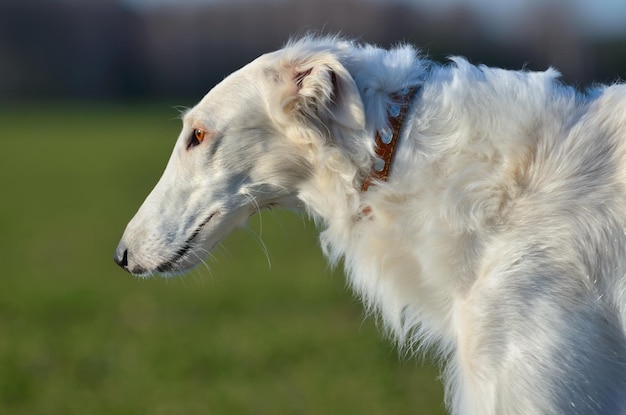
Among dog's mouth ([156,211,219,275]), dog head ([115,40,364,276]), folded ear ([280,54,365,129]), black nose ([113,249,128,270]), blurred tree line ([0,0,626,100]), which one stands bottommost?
blurred tree line ([0,0,626,100])

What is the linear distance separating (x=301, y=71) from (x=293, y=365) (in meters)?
4.71

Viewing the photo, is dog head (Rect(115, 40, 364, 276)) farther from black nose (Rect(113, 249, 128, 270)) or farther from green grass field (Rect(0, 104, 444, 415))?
green grass field (Rect(0, 104, 444, 415))

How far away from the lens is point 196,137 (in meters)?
4.55

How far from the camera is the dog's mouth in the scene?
454 centimetres

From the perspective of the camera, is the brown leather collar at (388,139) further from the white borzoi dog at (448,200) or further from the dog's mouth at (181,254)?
the dog's mouth at (181,254)

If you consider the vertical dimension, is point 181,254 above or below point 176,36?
above

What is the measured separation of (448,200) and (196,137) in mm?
1241

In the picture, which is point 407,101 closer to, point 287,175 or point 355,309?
point 287,175

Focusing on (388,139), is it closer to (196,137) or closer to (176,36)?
(196,137)

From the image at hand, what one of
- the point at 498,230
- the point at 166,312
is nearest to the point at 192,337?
the point at 166,312

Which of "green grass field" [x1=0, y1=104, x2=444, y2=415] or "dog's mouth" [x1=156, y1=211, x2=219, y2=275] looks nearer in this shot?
"dog's mouth" [x1=156, y1=211, x2=219, y2=275]

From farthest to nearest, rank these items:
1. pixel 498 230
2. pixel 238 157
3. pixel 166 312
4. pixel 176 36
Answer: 1. pixel 176 36
2. pixel 166 312
3. pixel 238 157
4. pixel 498 230

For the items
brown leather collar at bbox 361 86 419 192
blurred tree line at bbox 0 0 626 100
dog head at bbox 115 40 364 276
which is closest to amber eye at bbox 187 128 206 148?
dog head at bbox 115 40 364 276

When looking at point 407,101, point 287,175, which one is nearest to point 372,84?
point 407,101
